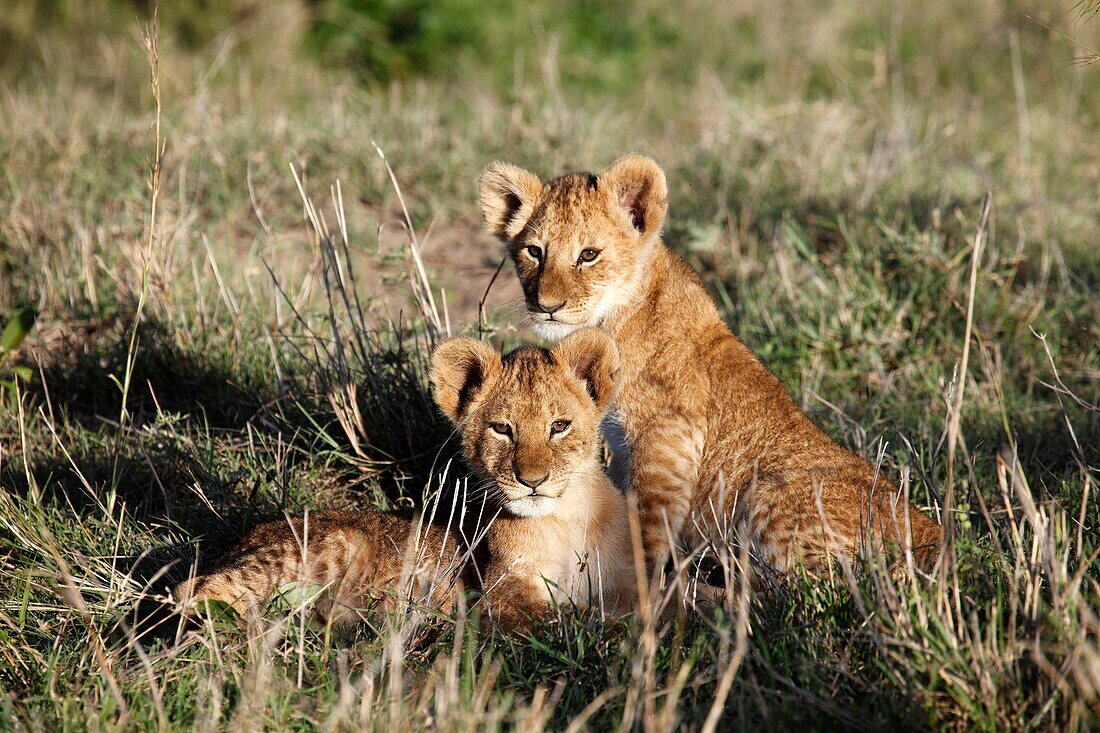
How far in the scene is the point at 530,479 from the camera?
3914mm

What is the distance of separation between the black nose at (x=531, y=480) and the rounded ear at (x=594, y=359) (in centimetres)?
47

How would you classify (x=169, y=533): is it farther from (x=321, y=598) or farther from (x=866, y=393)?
(x=866, y=393)

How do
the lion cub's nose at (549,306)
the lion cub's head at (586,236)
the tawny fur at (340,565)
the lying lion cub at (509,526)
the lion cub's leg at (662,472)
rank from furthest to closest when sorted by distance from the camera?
the lion cub's head at (586,236) < the lion cub's nose at (549,306) < the lion cub's leg at (662,472) < the lying lion cub at (509,526) < the tawny fur at (340,565)

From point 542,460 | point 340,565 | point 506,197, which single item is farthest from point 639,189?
point 340,565

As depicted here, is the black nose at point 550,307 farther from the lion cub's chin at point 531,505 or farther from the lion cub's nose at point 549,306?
the lion cub's chin at point 531,505

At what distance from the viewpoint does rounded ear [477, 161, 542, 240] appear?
15.9ft

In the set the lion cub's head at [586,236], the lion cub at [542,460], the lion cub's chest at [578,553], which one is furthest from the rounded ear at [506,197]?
the lion cub's chest at [578,553]

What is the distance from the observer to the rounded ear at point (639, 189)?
4688 millimetres

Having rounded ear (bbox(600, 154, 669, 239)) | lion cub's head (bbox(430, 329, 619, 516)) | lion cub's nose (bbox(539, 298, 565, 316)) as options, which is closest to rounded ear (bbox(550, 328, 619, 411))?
lion cub's head (bbox(430, 329, 619, 516))

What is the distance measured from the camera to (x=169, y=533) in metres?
4.57

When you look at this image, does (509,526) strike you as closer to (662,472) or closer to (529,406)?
(529,406)

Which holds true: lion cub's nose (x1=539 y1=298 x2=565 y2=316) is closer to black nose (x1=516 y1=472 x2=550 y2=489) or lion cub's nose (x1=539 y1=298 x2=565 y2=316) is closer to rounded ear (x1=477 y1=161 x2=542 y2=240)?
rounded ear (x1=477 y1=161 x2=542 y2=240)

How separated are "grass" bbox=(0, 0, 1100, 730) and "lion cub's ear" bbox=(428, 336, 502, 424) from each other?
2.41ft

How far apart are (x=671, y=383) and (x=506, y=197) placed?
3.76 feet
